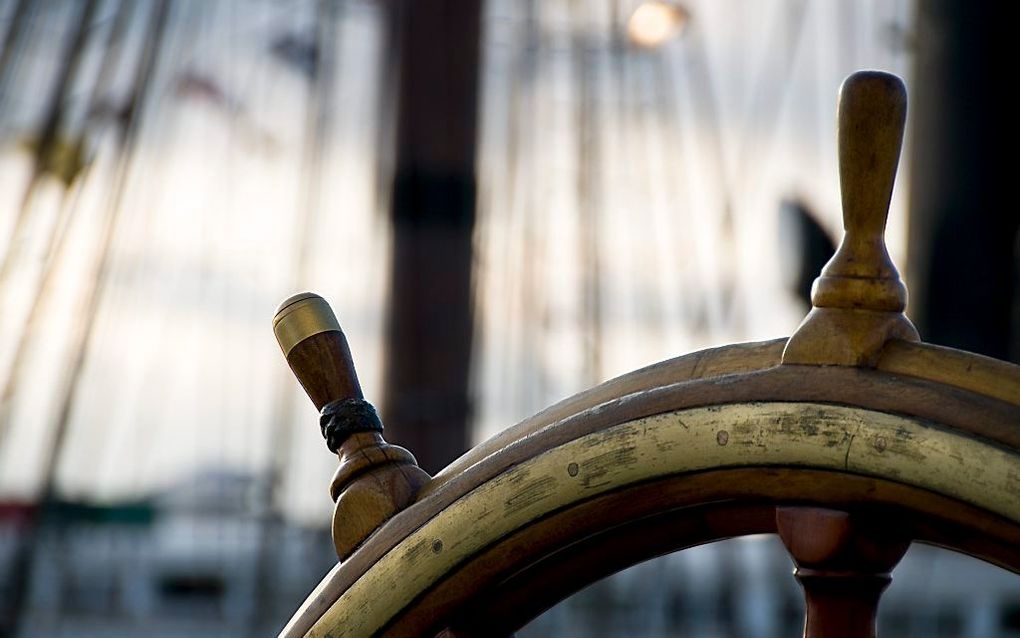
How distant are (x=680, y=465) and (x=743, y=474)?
0.05 feet

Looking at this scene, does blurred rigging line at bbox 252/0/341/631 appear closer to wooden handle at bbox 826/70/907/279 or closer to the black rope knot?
the black rope knot

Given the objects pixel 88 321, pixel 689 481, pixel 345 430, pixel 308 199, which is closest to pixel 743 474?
pixel 689 481

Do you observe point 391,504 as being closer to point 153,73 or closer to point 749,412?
point 749,412

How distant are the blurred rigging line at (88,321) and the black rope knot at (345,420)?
2.32 metres

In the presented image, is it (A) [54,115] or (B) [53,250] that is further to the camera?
(A) [54,115]

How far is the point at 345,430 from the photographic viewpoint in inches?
17.5

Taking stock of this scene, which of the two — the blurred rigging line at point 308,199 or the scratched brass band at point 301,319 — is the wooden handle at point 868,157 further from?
the blurred rigging line at point 308,199

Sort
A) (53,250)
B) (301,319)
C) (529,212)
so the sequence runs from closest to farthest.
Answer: (301,319) < (53,250) < (529,212)

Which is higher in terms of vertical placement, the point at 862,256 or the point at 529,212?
the point at 529,212

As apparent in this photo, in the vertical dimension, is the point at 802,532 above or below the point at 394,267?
below

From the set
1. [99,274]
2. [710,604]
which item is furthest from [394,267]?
[710,604]

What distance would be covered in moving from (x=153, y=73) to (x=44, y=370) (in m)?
1.00

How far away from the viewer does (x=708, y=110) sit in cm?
380

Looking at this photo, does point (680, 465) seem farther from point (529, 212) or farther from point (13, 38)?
point (529, 212)
